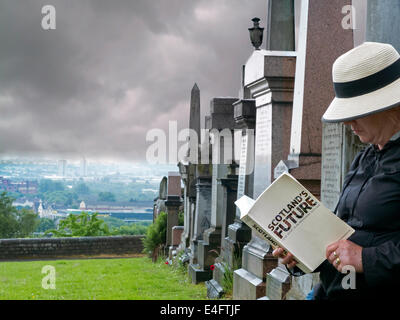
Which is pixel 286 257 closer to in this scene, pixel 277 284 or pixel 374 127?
pixel 374 127

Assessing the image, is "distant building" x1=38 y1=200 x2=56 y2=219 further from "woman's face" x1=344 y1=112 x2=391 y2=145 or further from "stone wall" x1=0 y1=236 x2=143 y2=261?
"woman's face" x1=344 y1=112 x2=391 y2=145

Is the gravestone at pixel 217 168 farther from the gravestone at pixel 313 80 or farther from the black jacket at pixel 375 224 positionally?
the black jacket at pixel 375 224

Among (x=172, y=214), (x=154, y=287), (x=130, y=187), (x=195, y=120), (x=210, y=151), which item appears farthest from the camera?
(x=130, y=187)

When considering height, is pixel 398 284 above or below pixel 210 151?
below

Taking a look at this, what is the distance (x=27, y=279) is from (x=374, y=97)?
11426 mm

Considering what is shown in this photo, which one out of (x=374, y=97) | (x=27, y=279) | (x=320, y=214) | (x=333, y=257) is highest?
(x=374, y=97)

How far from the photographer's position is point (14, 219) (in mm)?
33844

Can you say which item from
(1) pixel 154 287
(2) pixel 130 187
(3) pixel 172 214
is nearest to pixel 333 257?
(1) pixel 154 287

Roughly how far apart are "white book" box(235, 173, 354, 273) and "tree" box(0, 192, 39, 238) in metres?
32.9

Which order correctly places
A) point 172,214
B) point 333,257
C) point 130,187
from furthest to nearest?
point 130,187 < point 172,214 < point 333,257

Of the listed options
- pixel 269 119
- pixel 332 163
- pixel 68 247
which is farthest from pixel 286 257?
pixel 68 247

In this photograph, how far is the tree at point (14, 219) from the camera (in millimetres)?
33406

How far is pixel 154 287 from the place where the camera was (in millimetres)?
10320
